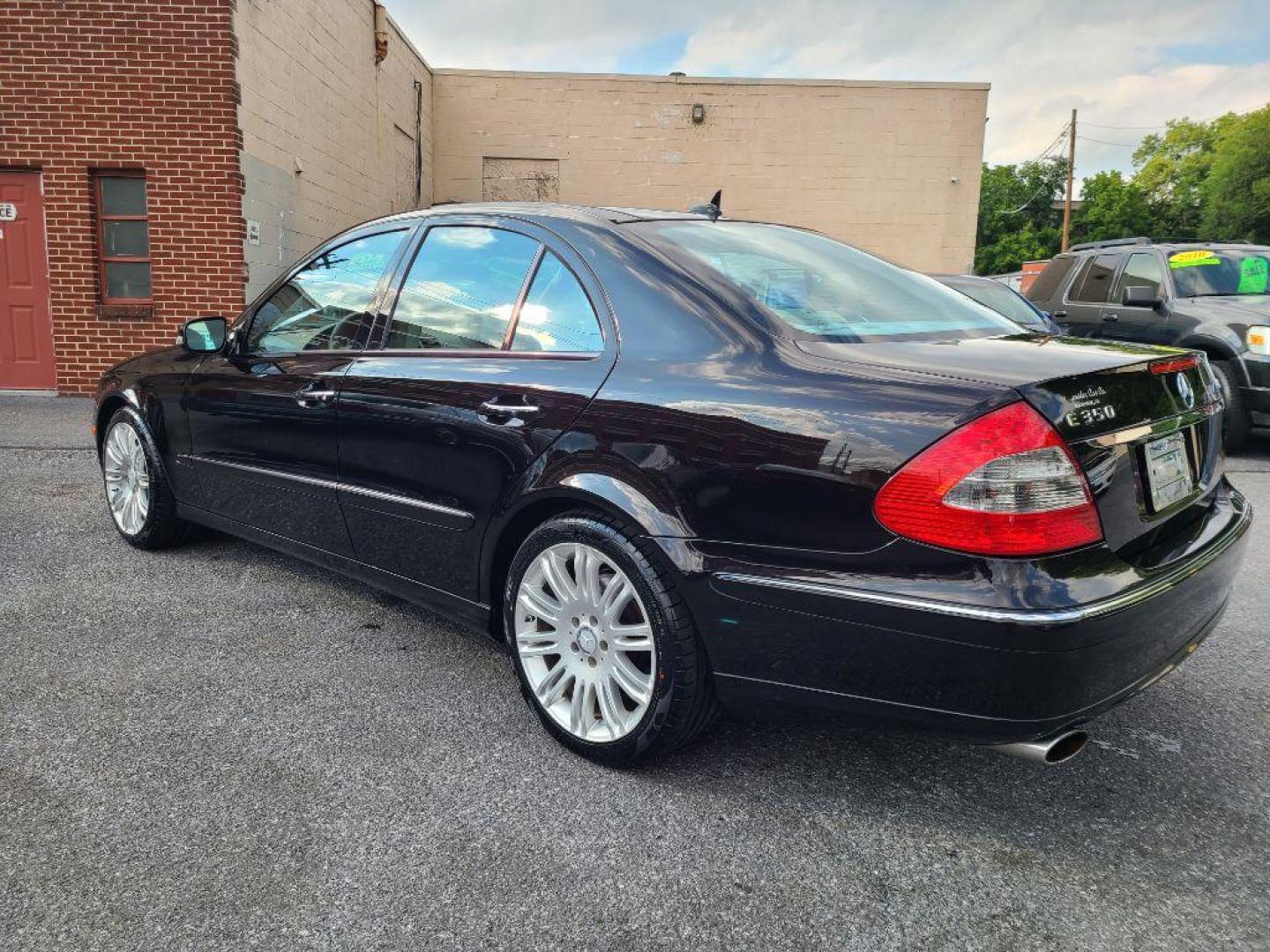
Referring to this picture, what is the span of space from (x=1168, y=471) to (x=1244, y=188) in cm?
6295

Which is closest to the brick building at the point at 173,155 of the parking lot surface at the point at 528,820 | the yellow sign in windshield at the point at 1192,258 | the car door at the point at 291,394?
the car door at the point at 291,394

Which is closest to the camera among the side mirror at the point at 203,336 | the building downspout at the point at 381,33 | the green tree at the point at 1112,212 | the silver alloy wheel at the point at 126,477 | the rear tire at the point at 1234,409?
the side mirror at the point at 203,336

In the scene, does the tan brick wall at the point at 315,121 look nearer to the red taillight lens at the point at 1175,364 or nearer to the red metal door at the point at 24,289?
the red metal door at the point at 24,289

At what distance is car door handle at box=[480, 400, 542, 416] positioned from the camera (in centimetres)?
268

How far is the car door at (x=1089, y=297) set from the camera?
9133 mm

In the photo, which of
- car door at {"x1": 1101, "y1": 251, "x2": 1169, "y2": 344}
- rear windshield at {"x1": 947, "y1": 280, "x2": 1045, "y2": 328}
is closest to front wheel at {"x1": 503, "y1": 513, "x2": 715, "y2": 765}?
rear windshield at {"x1": 947, "y1": 280, "x2": 1045, "y2": 328}

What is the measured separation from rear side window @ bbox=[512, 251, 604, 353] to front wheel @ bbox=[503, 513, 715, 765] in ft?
1.70

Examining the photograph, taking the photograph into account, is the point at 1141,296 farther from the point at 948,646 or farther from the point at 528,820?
the point at 528,820

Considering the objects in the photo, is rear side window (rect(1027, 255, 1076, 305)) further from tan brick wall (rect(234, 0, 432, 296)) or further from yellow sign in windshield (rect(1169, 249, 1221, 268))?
tan brick wall (rect(234, 0, 432, 296))

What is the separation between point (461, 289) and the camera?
3.09 metres

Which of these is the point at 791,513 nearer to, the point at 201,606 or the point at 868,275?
the point at 868,275

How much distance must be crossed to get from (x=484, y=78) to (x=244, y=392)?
16.2m

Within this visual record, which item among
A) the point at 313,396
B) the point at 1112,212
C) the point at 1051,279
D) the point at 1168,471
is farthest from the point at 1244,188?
the point at 313,396

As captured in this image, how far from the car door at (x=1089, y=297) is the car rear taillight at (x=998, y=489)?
8.02m
